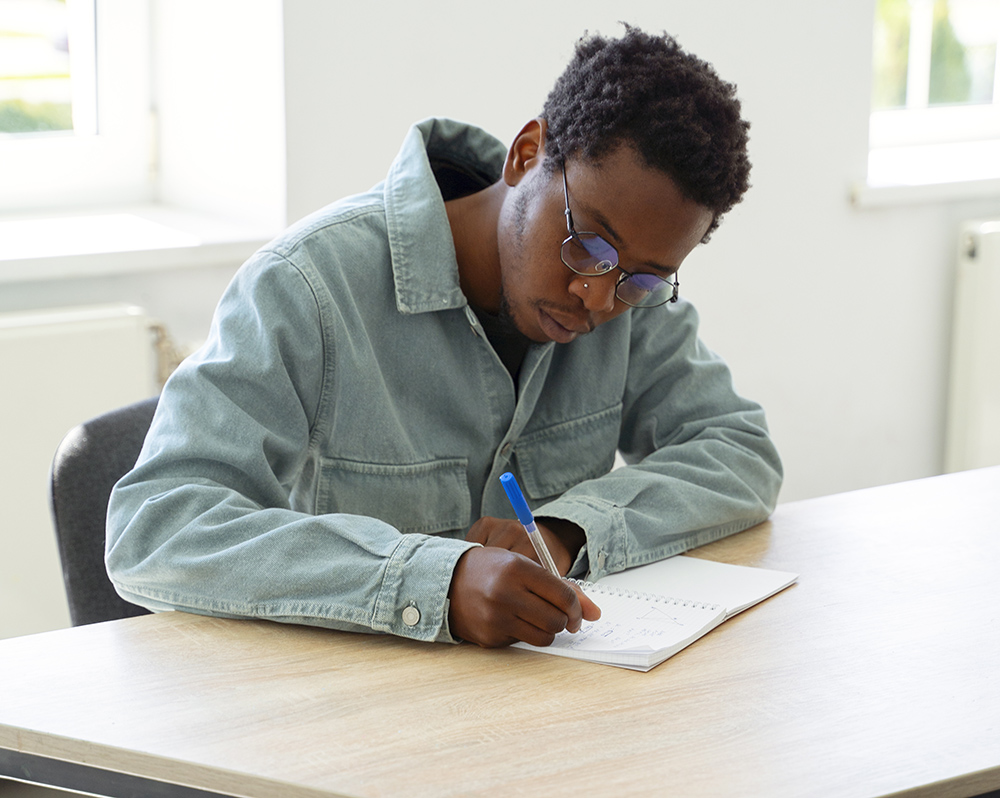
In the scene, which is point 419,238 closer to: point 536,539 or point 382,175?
point 536,539

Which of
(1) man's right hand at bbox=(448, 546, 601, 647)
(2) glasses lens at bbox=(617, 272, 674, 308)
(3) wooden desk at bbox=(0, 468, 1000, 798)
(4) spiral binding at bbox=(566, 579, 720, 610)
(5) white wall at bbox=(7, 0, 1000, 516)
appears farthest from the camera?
(5) white wall at bbox=(7, 0, 1000, 516)

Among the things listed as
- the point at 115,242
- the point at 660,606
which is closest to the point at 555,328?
the point at 660,606

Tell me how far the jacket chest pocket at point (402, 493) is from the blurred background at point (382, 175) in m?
0.87

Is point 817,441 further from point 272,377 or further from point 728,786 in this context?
point 728,786

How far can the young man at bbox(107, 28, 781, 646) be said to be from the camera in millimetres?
1114

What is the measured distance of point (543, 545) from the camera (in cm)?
118

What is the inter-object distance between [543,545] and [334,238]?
462 millimetres

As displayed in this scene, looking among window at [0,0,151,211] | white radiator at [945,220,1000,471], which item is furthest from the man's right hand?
white radiator at [945,220,1000,471]

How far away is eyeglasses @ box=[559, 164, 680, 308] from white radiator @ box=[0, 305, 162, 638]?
1080 millimetres

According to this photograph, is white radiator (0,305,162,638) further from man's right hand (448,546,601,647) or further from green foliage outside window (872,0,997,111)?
green foliage outside window (872,0,997,111)

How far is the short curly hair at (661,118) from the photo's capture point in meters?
1.22

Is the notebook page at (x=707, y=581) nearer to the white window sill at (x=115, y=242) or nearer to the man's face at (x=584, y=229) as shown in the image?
the man's face at (x=584, y=229)

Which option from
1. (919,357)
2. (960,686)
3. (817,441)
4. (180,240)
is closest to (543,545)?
(960,686)

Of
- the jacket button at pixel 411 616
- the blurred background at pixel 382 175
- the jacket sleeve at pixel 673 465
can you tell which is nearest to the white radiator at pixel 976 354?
the blurred background at pixel 382 175
